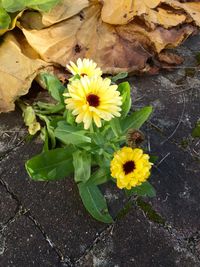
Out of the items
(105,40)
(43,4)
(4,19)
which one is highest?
(43,4)

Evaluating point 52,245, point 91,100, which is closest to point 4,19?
point 91,100

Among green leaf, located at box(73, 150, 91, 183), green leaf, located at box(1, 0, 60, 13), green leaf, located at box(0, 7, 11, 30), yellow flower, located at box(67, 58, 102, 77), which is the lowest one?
green leaf, located at box(73, 150, 91, 183)

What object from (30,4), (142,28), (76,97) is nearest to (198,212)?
(76,97)

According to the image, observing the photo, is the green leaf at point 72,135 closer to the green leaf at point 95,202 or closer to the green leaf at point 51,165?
the green leaf at point 51,165

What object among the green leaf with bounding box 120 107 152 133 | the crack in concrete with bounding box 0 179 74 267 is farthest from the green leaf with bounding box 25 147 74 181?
the green leaf with bounding box 120 107 152 133

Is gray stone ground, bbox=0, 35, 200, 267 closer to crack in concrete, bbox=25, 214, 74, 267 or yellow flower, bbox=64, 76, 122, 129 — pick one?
crack in concrete, bbox=25, 214, 74, 267

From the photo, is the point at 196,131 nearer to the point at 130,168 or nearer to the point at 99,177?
the point at 99,177

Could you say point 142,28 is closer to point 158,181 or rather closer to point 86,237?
point 158,181

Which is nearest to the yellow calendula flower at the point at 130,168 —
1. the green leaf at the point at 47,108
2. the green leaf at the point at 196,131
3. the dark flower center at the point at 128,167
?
the dark flower center at the point at 128,167
